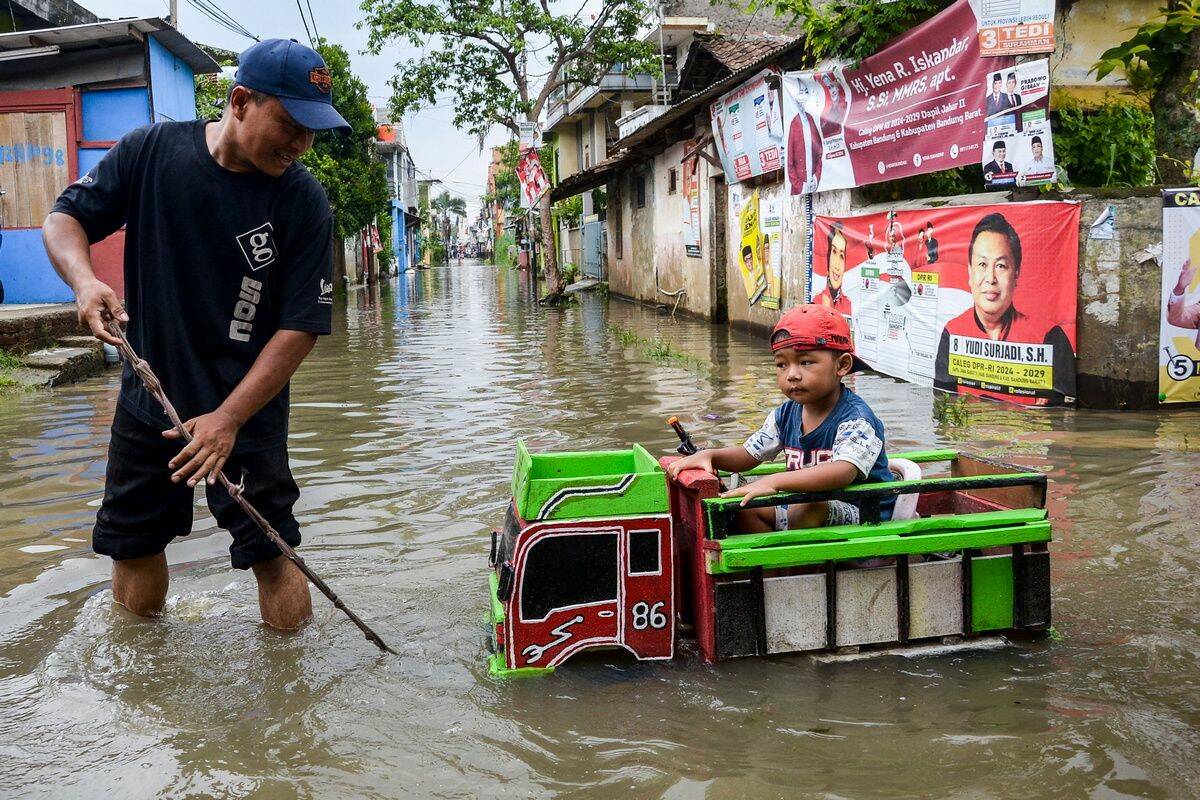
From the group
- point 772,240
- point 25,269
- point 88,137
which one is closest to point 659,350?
point 772,240

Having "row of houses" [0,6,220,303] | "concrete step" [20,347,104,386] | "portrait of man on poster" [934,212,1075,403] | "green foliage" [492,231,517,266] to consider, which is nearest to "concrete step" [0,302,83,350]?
"concrete step" [20,347,104,386]

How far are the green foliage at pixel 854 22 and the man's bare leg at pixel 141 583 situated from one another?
27.6 feet

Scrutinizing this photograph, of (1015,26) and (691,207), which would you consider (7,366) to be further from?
(691,207)

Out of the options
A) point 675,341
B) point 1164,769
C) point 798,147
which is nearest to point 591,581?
point 1164,769

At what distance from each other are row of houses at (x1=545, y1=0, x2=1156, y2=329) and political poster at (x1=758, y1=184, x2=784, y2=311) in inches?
4.7

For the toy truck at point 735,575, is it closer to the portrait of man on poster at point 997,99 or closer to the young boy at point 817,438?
the young boy at point 817,438

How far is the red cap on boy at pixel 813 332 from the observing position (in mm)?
3520

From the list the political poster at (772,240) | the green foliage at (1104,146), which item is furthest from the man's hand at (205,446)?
the political poster at (772,240)

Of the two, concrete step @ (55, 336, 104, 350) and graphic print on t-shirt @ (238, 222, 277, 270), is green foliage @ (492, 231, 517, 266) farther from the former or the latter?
graphic print on t-shirt @ (238, 222, 277, 270)

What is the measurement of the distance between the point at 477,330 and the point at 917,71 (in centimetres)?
944

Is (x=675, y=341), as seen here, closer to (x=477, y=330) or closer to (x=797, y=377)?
(x=477, y=330)

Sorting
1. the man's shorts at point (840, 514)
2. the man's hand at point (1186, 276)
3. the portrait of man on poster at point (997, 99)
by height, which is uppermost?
the portrait of man on poster at point (997, 99)

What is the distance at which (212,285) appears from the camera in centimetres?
326

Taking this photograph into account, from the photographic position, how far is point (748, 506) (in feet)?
10.8
